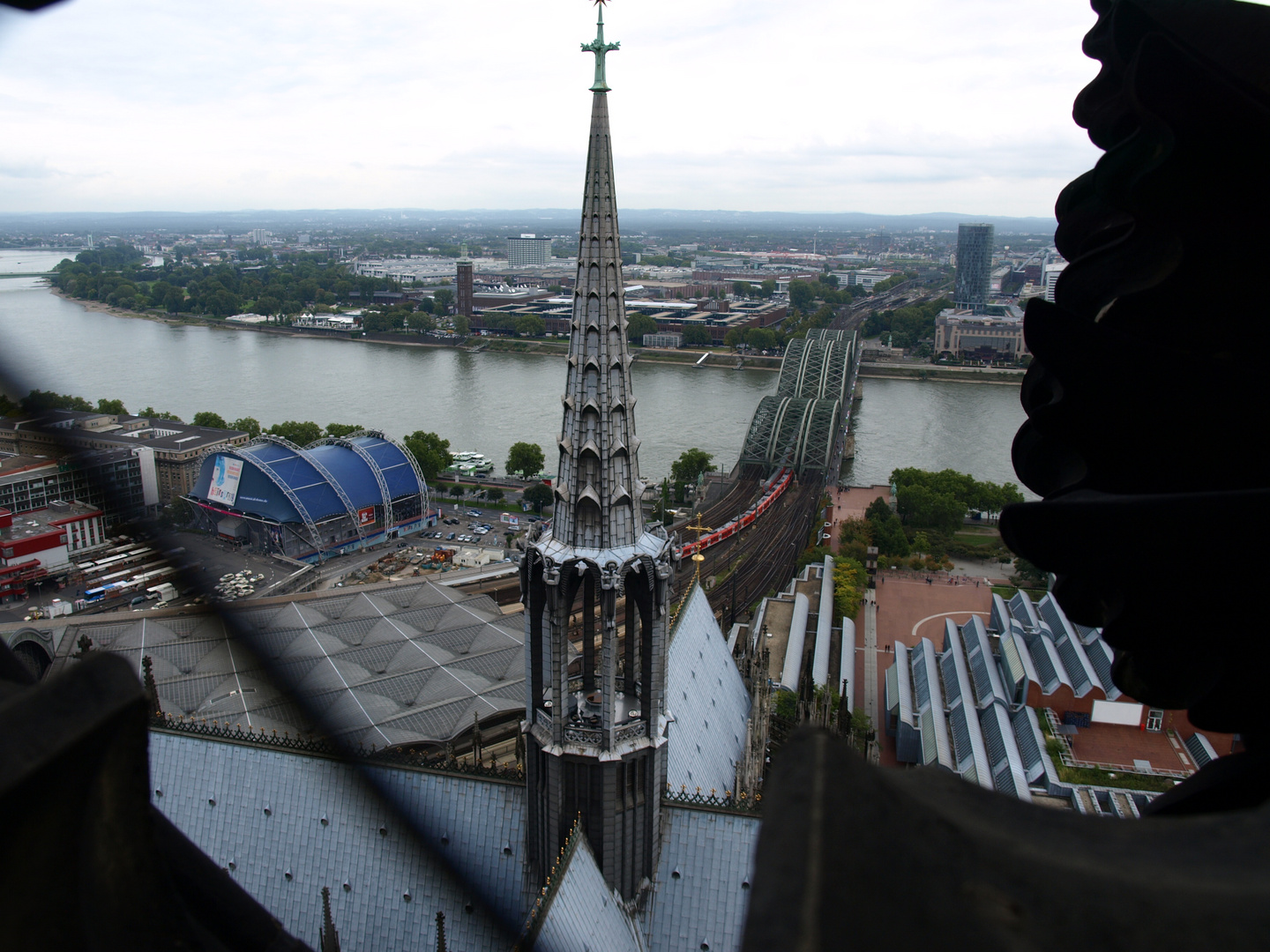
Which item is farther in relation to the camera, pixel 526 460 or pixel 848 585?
pixel 526 460

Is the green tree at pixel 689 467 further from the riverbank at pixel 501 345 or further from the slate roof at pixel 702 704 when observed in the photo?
the riverbank at pixel 501 345

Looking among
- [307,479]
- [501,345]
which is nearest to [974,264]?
[501,345]

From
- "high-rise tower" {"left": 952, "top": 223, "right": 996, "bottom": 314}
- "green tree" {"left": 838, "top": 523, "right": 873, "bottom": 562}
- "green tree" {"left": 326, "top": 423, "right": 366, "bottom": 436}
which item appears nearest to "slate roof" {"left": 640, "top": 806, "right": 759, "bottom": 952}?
"green tree" {"left": 838, "top": 523, "right": 873, "bottom": 562}

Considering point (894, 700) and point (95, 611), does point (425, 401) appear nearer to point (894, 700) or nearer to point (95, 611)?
point (95, 611)

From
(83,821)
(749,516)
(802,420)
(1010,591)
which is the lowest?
(1010,591)

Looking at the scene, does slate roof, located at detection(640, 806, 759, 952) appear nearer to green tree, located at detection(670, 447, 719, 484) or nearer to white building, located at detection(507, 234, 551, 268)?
green tree, located at detection(670, 447, 719, 484)

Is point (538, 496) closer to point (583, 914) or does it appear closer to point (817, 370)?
point (817, 370)
